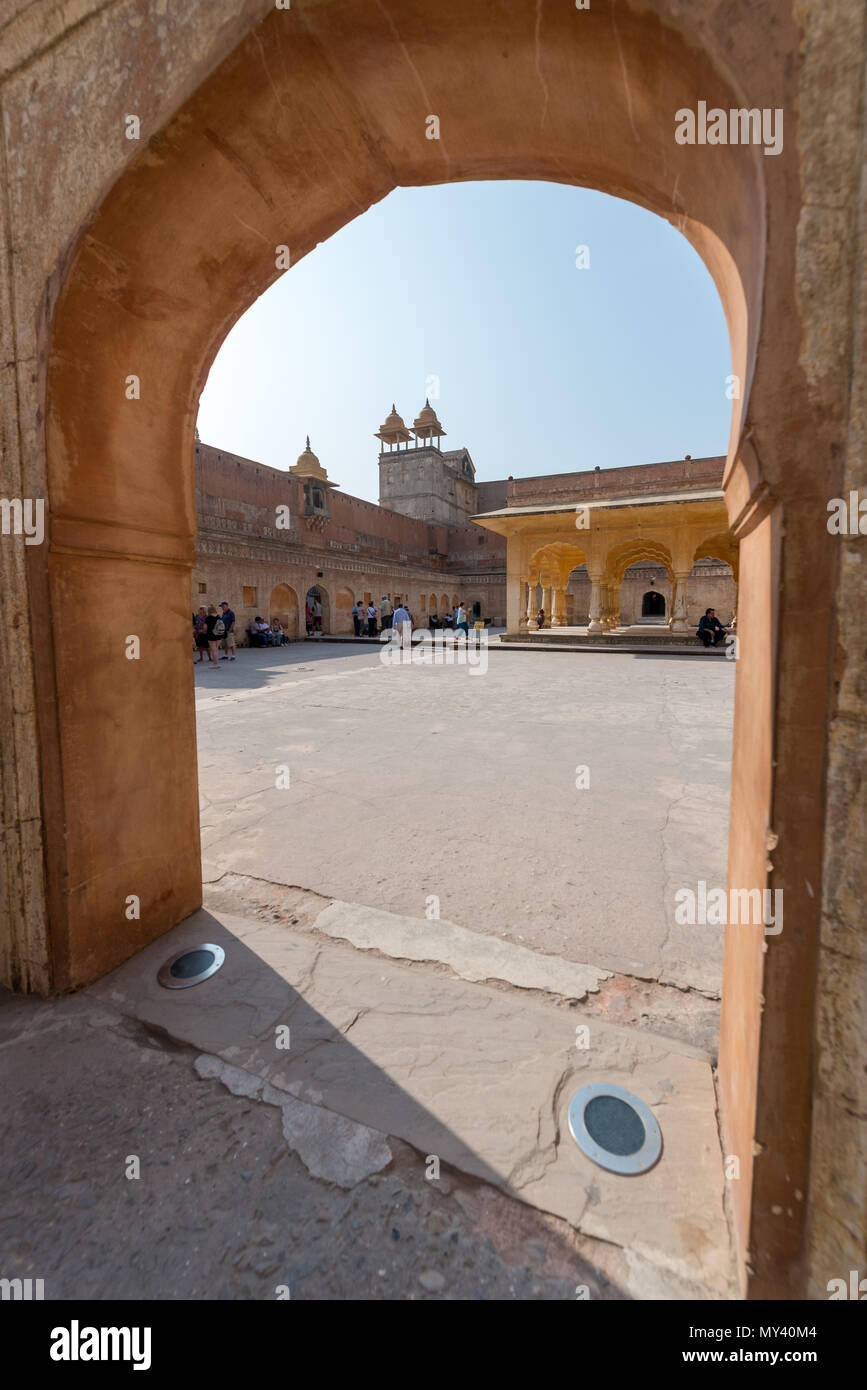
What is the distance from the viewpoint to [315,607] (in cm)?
2155

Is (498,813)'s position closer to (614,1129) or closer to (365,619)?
(614,1129)

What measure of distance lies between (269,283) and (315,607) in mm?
19859

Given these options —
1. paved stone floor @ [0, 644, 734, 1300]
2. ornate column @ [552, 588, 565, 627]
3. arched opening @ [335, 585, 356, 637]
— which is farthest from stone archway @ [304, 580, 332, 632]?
paved stone floor @ [0, 644, 734, 1300]

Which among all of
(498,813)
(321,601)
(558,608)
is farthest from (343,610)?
(498,813)

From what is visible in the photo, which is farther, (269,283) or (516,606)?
(516,606)

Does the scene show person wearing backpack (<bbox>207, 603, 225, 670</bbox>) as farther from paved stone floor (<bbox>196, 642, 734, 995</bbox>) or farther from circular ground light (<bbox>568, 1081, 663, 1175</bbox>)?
circular ground light (<bbox>568, 1081, 663, 1175</bbox>)

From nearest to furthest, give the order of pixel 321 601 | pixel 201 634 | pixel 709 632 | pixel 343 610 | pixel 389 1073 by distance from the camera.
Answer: pixel 389 1073
pixel 201 634
pixel 709 632
pixel 321 601
pixel 343 610

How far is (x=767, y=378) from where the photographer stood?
985mm

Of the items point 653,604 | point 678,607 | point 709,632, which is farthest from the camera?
point 653,604

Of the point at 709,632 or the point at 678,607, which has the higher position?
the point at 678,607

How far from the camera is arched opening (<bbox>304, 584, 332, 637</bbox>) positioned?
21.4m

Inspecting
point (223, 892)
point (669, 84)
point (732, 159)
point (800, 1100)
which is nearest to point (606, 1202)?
point (800, 1100)

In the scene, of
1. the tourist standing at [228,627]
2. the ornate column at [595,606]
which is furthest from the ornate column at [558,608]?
the tourist standing at [228,627]
